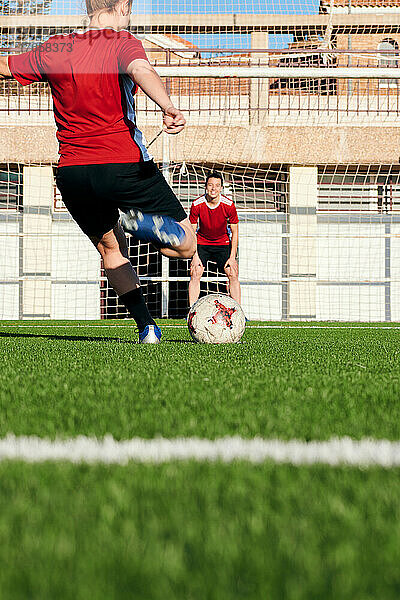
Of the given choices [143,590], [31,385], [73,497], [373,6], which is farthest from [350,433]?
[373,6]

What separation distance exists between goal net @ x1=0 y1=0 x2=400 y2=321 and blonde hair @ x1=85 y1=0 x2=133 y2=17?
302 inches

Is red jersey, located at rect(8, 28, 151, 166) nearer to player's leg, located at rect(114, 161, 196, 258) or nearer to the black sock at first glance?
player's leg, located at rect(114, 161, 196, 258)

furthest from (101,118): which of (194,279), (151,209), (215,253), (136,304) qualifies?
(215,253)

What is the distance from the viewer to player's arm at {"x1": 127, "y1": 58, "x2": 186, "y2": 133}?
3242 millimetres

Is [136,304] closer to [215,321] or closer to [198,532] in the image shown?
[215,321]

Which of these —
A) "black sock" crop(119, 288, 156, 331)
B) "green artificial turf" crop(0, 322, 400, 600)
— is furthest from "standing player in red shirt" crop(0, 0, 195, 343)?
"green artificial turf" crop(0, 322, 400, 600)

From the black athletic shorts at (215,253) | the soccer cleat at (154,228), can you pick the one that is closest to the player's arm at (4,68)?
the soccer cleat at (154,228)

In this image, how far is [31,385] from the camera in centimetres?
209

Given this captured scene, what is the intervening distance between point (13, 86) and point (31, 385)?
1208cm

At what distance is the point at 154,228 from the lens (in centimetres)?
367

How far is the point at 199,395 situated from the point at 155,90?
74.1 inches

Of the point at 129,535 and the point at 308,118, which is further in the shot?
the point at 308,118

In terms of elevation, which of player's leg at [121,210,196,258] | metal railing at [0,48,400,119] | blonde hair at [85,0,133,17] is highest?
metal railing at [0,48,400,119]

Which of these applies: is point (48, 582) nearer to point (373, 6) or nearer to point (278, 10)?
point (278, 10)
